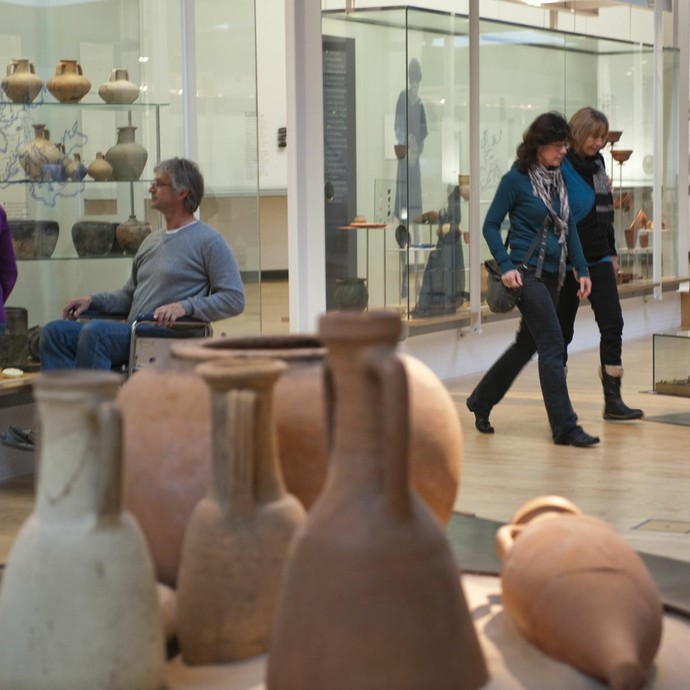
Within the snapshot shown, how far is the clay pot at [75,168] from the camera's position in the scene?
5.76 metres

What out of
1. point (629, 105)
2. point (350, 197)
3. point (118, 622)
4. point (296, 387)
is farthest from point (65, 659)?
point (629, 105)

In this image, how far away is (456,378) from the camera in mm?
8453

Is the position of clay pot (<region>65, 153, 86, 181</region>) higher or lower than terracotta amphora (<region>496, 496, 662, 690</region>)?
higher

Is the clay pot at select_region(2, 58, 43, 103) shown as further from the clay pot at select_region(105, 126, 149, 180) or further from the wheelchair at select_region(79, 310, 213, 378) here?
the wheelchair at select_region(79, 310, 213, 378)

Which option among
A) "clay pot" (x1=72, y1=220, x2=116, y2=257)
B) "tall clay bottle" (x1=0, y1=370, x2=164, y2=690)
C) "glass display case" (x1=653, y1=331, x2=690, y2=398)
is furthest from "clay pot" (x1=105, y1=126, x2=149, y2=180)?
"tall clay bottle" (x1=0, y1=370, x2=164, y2=690)

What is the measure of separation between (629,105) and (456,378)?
3.55 m

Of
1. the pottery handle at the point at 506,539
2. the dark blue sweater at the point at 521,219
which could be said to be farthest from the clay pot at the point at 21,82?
the pottery handle at the point at 506,539

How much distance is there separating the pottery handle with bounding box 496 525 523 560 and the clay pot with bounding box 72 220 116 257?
4.30 meters

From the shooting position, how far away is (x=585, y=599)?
1.51 m

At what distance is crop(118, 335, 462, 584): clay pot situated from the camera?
5.17 ft

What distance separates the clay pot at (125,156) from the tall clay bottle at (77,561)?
185 inches

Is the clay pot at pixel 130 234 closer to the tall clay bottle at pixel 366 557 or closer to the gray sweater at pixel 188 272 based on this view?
the gray sweater at pixel 188 272

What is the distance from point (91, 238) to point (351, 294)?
2199mm

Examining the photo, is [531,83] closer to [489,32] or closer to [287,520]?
[489,32]
